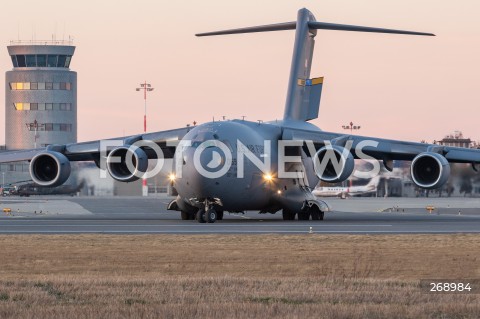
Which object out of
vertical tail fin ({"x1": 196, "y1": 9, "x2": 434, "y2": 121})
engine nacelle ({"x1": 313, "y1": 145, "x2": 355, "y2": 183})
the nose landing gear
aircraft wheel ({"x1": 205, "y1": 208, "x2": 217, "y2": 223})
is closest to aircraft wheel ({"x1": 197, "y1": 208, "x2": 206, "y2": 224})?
the nose landing gear

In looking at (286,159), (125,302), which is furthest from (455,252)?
(286,159)

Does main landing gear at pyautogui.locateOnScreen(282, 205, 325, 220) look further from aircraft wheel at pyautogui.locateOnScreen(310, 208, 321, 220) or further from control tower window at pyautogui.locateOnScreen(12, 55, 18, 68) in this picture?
control tower window at pyautogui.locateOnScreen(12, 55, 18, 68)

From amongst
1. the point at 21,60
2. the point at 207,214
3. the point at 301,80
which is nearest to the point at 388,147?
the point at 301,80

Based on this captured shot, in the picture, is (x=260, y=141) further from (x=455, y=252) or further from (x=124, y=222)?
(x=455, y=252)

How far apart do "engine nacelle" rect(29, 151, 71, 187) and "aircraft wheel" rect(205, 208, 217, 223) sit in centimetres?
669

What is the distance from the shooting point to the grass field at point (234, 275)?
1585cm

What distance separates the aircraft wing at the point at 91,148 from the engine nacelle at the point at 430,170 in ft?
29.1

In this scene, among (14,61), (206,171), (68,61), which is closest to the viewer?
Result: (206,171)

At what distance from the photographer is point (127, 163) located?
42.9 meters

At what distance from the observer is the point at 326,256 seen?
2544 centimetres

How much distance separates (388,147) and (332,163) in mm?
3586

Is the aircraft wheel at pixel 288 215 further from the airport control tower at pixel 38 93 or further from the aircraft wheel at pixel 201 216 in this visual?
the airport control tower at pixel 38 93

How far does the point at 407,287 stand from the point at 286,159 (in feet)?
80.6

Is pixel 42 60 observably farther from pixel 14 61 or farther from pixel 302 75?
pixel 302 75
